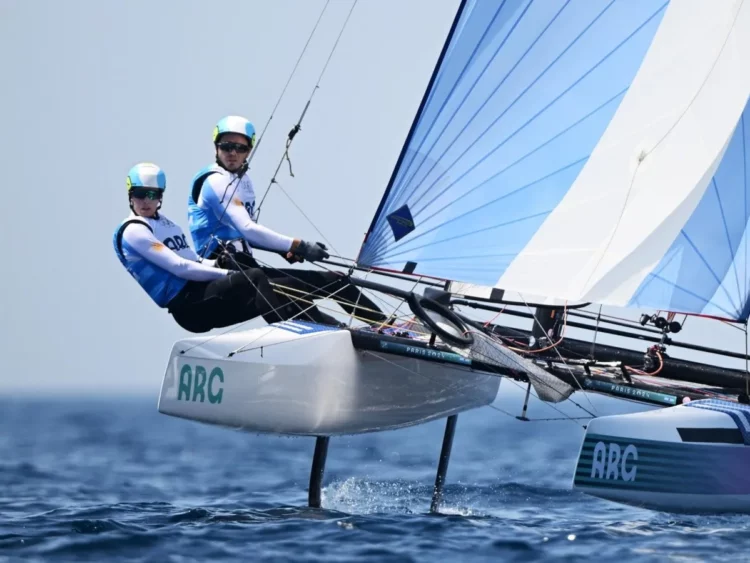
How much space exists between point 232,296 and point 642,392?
2.32 metres

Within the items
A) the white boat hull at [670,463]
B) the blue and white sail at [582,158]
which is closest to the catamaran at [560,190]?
the blue and white sail at [582,158]

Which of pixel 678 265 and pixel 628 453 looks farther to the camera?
pixel 678 265

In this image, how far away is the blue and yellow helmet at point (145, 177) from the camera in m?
8.00

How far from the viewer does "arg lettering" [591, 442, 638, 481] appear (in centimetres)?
706

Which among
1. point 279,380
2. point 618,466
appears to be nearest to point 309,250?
point 279,380

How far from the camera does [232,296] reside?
7867mm

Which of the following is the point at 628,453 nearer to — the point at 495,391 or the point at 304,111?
the point at 495,391

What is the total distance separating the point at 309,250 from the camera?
7.83m

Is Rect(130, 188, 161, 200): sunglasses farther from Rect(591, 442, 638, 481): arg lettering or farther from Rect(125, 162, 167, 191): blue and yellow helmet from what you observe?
Rect(591, 442, 638, 481): arg lettering

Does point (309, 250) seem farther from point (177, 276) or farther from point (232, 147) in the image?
point (232, 147)

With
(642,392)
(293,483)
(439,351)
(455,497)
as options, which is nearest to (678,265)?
(642,392)

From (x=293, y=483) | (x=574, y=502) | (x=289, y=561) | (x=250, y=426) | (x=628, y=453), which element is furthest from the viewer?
(x=293, y=483)

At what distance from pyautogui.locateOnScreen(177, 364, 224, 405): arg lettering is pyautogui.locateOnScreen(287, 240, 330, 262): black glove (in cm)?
79

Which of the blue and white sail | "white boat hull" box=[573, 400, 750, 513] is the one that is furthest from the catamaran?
"white boat hull" box=[573, 400, 750, 513]
